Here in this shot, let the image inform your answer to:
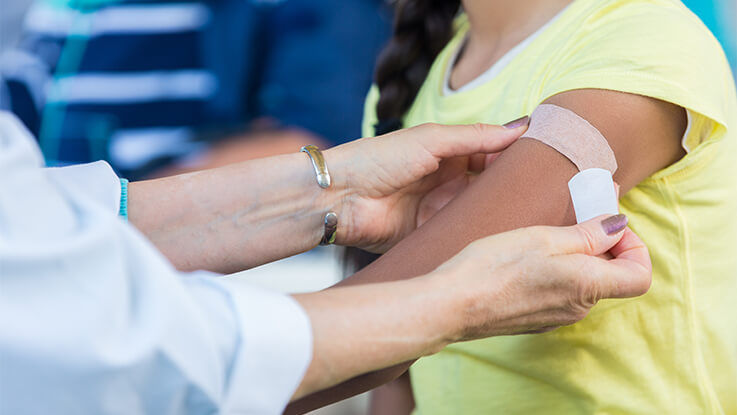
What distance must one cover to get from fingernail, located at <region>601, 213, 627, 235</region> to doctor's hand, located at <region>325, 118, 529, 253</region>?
185 mm

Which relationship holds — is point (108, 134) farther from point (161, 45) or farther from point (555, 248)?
point (555, 248)

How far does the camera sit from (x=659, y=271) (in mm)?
978

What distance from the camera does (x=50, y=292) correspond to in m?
0.59

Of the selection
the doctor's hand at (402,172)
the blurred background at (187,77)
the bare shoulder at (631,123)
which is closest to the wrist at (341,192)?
the doctor's hand at (402,172)

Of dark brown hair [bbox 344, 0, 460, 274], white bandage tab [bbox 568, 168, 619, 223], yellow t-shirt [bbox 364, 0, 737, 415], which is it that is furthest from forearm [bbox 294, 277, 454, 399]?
dark brown hair [bbox 344, 0, 460, 274]

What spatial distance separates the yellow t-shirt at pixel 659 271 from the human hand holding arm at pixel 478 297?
0.14 metres

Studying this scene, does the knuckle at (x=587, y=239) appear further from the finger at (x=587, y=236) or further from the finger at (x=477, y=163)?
the finger at (x=477, y=163)

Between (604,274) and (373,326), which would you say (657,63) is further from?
(373,326)

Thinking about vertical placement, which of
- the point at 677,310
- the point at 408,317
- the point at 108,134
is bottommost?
the point at 108,134

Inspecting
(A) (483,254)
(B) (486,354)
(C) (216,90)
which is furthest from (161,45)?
(A) (483,254)

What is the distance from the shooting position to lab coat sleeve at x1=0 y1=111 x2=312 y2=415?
0.58 meters

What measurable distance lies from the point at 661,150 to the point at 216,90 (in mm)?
2042

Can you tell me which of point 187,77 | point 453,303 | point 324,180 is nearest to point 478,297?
point 453,303

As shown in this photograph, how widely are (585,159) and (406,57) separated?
1.79 feet
